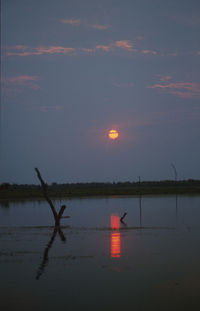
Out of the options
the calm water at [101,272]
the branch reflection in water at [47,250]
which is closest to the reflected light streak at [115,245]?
the calm water at [101,272]

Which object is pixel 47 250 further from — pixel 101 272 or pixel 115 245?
pixel 101 272

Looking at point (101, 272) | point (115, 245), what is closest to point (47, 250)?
point (115, 245)

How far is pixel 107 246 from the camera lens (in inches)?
830

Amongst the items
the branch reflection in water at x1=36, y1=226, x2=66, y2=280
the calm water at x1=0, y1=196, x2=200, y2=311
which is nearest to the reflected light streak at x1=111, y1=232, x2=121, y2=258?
the calm water at x1=0, y1=196, x2=200, y2=311

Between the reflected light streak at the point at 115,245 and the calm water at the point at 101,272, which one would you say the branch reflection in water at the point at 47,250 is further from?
the reflected light streak at the point at 115,245

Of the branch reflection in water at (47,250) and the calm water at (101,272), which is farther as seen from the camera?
the branch reflection in water at (47,250)

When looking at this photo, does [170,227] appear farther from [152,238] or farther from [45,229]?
[45,229]

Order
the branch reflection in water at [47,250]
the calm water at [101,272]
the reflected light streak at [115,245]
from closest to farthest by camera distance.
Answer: the calm water at [101,272], the branch reflection in water at [47,250], the reflected light streak at [115,245]

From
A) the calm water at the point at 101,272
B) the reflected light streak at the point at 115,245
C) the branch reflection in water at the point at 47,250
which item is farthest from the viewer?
the reflected light streak at the point at 115,245

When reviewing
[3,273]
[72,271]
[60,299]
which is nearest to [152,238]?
[72,271]

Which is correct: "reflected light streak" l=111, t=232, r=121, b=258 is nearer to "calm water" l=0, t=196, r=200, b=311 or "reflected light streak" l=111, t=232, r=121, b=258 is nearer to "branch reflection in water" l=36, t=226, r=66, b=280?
"calm water" l=0, t=196, r=200, b=311

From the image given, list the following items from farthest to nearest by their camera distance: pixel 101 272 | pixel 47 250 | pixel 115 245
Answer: pixel 115 245
pixel 47 250
pixel 101 272

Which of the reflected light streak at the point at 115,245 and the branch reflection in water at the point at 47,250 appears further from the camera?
the reflected light streak at the point at 115,245

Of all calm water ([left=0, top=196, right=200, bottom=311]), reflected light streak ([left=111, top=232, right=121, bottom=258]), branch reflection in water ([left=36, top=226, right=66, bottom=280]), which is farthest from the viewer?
reflected light streak ([left=111, top=232, right=121, bottom=258])
